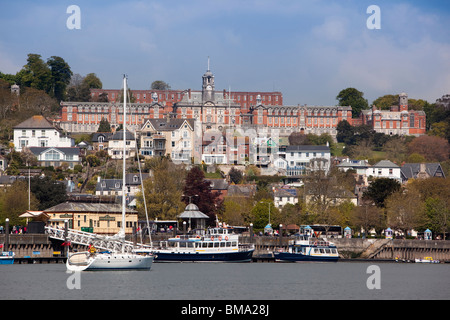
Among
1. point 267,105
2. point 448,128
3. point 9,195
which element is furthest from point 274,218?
point 267,105

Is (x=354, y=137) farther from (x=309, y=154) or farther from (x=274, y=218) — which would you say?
(x=274, y=218)

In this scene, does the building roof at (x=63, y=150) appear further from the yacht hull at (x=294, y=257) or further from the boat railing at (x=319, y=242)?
the yacht hull at (x=294, y=257)

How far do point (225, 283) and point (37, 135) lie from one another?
91.1 m

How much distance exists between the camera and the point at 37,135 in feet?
468

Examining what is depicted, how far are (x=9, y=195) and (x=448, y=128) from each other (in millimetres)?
104564

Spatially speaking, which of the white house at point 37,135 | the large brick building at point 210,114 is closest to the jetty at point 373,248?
the white house at point 37,135

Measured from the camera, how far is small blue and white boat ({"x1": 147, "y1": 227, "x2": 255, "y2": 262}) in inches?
3022

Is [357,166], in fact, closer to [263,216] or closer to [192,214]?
[263,216]

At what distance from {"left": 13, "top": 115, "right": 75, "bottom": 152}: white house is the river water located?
243 ft

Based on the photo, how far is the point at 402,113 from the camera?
18575 cm

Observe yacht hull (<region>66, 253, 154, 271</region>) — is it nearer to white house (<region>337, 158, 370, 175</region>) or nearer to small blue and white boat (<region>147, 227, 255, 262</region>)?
small blue and white boat (<region>147, 227, 255, 262</region>)

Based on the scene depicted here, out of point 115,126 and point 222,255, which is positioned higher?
point 115,126

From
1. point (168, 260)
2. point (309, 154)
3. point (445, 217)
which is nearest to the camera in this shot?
point (168, 260)

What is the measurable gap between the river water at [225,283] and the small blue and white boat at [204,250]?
3.50 metres
